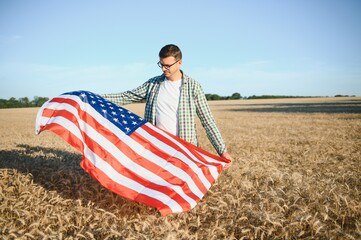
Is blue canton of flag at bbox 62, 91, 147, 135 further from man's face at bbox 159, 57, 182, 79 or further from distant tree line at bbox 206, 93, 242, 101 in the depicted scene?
distant tree line at bbox 206, 93, 242, 101

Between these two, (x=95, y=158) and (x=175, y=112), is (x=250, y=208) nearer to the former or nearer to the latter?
(x=175, y=112)

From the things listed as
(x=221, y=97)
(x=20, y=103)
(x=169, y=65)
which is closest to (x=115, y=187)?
(x=169, y=65)

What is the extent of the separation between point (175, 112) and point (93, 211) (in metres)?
2.09

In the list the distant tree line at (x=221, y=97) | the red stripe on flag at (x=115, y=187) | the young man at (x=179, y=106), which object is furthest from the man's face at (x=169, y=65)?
the distant tree line at (x=221, y=97)

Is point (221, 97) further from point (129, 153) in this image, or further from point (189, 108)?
point (129, 153)

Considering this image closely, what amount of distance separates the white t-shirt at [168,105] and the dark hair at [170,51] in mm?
535

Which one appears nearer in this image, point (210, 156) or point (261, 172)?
point (210, 156)

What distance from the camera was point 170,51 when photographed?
14.6 feet

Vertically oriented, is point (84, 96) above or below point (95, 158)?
above

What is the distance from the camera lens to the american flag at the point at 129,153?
13.1 feet

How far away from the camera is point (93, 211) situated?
13.9 ft

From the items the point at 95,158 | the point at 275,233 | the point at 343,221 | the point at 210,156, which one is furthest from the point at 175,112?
the point at 343,221

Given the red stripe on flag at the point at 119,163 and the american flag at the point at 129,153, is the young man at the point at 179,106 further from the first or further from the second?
the red stripe on flag at the point at 119,163

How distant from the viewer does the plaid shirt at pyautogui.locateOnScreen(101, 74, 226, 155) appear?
15.8 ft
